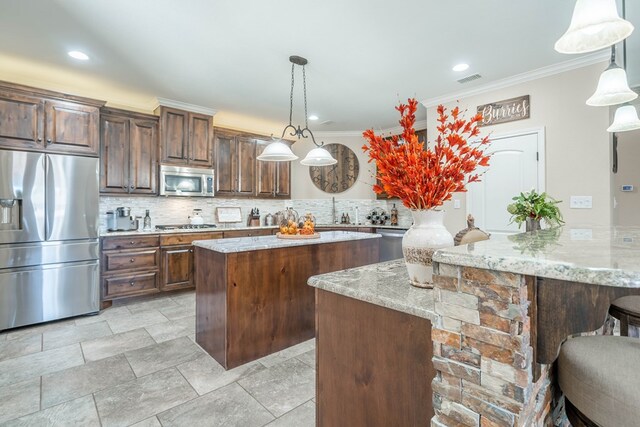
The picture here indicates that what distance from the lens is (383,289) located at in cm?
113

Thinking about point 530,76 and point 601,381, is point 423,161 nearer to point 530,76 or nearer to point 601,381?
point 601,381

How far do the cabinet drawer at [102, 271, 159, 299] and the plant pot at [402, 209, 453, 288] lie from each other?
3.69 meters

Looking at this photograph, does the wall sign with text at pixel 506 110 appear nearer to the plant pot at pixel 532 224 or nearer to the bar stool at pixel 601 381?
the plant pot at pixel 532 224

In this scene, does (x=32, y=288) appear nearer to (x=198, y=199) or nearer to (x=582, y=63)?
(x=198, y=199)

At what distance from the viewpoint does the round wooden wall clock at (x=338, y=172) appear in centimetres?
607

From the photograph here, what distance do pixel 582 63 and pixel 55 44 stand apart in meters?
5.07

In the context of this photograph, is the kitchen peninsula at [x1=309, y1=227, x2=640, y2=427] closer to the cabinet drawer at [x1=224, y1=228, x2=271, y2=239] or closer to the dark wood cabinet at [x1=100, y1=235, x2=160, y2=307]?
the dark wood cabinet at [x1=100, y1=235, x2=160, y2=307]

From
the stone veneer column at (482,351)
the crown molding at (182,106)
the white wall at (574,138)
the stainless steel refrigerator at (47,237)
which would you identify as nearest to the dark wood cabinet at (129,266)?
the stainless steel refrigerator at (47,237)

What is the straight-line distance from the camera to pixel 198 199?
4805 millimetres

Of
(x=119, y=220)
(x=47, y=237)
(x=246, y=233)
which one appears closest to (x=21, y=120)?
(x=47, y=237)

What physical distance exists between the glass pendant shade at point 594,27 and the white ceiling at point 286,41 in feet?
3.27

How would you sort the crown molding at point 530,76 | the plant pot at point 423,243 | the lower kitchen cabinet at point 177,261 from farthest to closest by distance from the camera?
the lower kitchen cabinet at point 177,261, the crown molding at point 530,76, the plant pot at point 423,243

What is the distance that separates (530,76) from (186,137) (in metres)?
4.37

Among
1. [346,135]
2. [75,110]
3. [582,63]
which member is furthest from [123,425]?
[346,135]
